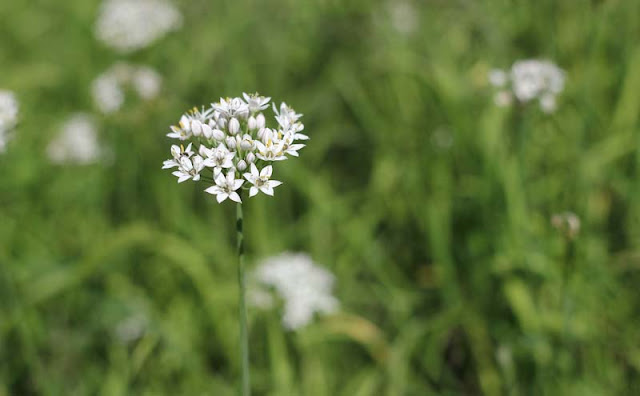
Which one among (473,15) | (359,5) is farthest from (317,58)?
(473,15)

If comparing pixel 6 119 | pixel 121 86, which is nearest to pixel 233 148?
pixel 6 119

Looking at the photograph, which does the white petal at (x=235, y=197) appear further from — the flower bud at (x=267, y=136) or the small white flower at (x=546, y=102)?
the small white flower at (x=546, y=102)

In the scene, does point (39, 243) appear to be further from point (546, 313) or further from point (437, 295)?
point (546, 313)

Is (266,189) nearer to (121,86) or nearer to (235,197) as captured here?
(235,197)

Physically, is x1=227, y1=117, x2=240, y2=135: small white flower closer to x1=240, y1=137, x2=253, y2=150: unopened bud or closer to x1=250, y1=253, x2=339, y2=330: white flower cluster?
x1=240, y1=137, x2=253, y2=150: unopened bud

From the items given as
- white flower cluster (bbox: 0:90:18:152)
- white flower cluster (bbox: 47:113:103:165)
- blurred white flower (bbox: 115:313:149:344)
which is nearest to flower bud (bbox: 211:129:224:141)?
white flower cluster (bbox: 0:90:18:152)

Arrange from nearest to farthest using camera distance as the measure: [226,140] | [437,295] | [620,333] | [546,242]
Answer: [226,140], [620,333], [546,242], [437,295]

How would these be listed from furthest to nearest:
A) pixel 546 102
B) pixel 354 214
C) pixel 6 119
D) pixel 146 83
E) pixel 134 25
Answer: pixel 134 25 → pixel 354 214 → pixel 146 83 → pixel 546 102 → pixel 6 119

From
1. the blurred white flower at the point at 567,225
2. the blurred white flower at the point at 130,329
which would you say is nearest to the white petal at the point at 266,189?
the blurred white flower at the point at 567,225
